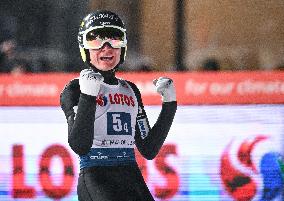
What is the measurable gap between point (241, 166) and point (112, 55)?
2.96 m

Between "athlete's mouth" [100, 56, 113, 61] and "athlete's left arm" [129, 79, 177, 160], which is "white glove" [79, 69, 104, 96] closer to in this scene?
"athlete's mouth" [100, 56, 113, 61]

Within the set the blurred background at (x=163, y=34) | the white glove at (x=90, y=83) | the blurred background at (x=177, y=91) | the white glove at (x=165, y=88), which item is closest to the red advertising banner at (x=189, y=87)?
the blurred background at (x=177, y=91)

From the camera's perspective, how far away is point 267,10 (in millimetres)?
8156

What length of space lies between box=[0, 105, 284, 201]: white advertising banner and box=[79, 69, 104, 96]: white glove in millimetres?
2982

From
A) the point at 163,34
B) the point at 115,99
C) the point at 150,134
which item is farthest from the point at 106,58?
the point at 163,34

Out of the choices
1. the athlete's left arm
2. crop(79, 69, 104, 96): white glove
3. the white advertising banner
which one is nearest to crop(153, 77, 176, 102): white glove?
the athlete's left arm

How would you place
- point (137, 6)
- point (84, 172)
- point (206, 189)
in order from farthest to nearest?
point (137, 6) < point (206, 189) < point (84, 172)

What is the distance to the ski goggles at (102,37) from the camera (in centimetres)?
509

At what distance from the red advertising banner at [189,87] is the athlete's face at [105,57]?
2.83 meters

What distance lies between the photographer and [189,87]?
26.3 ft

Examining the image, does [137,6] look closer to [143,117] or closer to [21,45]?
[21,45]

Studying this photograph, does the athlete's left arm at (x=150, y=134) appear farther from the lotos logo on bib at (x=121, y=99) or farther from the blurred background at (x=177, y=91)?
the blurred background at (x=177, y=91)

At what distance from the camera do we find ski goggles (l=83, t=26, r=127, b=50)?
16.7 feet

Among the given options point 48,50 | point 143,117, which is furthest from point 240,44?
point 143,117
